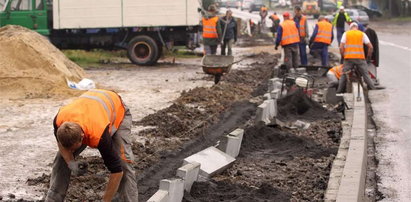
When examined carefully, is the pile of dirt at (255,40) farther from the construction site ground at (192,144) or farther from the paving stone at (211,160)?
the paving stone at (211,160)

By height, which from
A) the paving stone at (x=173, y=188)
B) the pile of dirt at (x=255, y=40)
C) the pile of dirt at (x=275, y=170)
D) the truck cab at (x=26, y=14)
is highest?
the truck cab at (x=26, y=14)

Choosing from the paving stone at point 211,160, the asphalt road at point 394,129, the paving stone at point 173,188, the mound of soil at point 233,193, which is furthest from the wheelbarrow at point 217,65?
the paving stone at point 173,188

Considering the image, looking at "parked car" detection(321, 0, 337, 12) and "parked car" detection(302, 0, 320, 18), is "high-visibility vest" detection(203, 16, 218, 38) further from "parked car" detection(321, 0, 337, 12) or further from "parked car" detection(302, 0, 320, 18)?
"parked car" detection(321, 0, 337, 12)

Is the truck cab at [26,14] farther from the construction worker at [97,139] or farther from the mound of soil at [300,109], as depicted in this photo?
the construction worker at [97,139]

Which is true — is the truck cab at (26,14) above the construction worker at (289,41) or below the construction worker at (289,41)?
above

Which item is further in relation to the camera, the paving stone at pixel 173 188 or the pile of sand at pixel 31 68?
the pile of sand at pixel 31 68

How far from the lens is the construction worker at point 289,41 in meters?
19.9

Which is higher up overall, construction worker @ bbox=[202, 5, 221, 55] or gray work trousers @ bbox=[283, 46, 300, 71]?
construction worker @ bbox=[202, 5, 221, 55]

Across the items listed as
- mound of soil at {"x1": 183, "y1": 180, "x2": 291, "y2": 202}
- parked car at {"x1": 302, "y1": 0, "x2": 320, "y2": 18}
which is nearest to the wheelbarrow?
mound of soil at {"x1": 183, "y1": 180, "x2": 291, "y2": 202}

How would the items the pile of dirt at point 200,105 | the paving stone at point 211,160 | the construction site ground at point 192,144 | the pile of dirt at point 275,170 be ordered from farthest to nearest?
the pile of dirt at point 200,105
the paving stone at point 211,160
the construction site ground at point 192,144
the pile of dirt at point 275,170

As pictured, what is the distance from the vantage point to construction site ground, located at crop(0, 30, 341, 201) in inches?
332

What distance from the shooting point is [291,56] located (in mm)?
20094

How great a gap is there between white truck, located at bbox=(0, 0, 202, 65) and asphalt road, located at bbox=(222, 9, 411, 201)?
20.0 ft

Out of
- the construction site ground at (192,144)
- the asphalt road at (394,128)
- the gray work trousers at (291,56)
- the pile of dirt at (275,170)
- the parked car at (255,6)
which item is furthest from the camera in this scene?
the parked car at (255,6)
